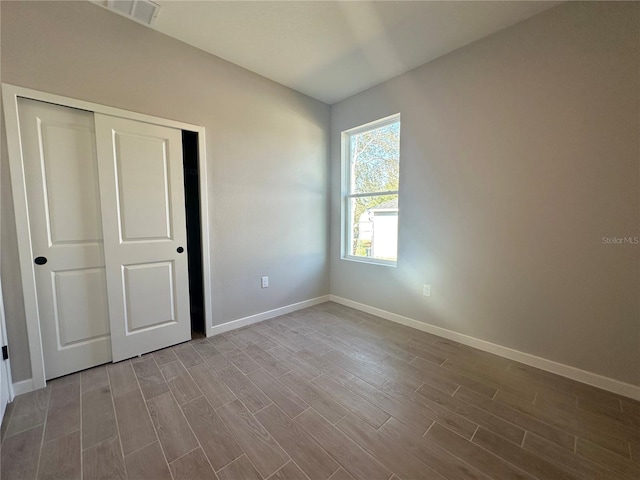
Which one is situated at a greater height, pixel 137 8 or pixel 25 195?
pixel 137 8

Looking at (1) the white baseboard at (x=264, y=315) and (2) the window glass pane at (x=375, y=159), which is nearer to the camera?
(1) the white baseboard at (x=264, y=315)

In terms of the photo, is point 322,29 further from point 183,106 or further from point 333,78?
point 183,106

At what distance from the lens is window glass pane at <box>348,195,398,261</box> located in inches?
118

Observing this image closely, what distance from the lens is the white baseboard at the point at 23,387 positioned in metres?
1.69

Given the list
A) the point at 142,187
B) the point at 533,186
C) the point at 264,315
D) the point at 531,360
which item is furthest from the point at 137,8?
the point at 531,360

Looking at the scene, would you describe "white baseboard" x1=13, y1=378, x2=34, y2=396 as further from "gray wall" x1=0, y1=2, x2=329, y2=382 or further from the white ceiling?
the white ceiling

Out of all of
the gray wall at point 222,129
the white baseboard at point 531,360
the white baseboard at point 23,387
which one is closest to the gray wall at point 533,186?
the white baseboard at point 531,360

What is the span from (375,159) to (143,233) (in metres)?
2.61

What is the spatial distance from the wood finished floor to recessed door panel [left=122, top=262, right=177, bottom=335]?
0.99 feet

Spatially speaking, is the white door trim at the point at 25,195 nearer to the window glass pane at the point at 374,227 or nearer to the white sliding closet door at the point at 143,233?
the white sliding closet door at the point at 143,233

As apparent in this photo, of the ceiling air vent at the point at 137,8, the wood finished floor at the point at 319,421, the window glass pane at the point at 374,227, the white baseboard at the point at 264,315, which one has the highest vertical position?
the ceiling air vent at the point at 137,8

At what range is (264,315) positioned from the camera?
2.97 metres

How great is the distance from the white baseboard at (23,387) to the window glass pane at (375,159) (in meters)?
3.42

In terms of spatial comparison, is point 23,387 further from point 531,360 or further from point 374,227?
point 531,360
